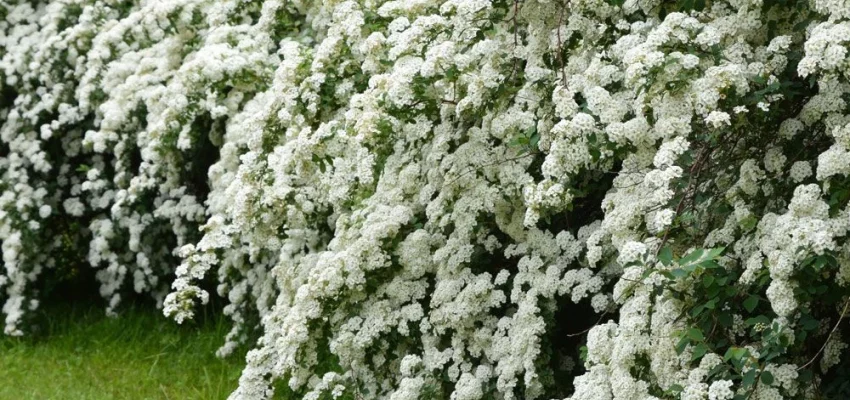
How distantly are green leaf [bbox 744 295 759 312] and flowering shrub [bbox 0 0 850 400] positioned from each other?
3 cm

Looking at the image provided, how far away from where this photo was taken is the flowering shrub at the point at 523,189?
256cm

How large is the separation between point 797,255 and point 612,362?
0.55 meters

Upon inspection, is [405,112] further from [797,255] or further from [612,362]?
[797,255]

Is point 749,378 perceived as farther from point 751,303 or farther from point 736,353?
point 751,303

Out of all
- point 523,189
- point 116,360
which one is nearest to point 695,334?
point 523,189

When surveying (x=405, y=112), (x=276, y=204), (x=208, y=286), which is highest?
(x=405, y=112)

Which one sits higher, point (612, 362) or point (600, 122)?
point (600, 122)

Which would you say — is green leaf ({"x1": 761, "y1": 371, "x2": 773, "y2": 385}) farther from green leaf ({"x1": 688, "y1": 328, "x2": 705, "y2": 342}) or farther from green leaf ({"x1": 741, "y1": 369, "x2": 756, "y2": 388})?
green leaf ({"x1": 688, "y1": 328, "x2": 705, "y2": 342})

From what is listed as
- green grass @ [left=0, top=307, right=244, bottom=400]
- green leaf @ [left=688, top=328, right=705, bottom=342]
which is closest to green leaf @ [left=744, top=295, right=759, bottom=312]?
green leaf @ [left=688, top=328, right=705, bottom=342]

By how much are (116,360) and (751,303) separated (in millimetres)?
3607

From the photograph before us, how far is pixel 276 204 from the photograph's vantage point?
3.56 metres

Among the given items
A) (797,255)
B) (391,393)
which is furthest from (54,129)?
(797,255)

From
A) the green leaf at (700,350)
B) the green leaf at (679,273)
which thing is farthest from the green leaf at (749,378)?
the green leaf at (679,273)

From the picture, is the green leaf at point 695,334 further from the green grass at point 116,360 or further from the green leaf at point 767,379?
the green grass at point 116,360
